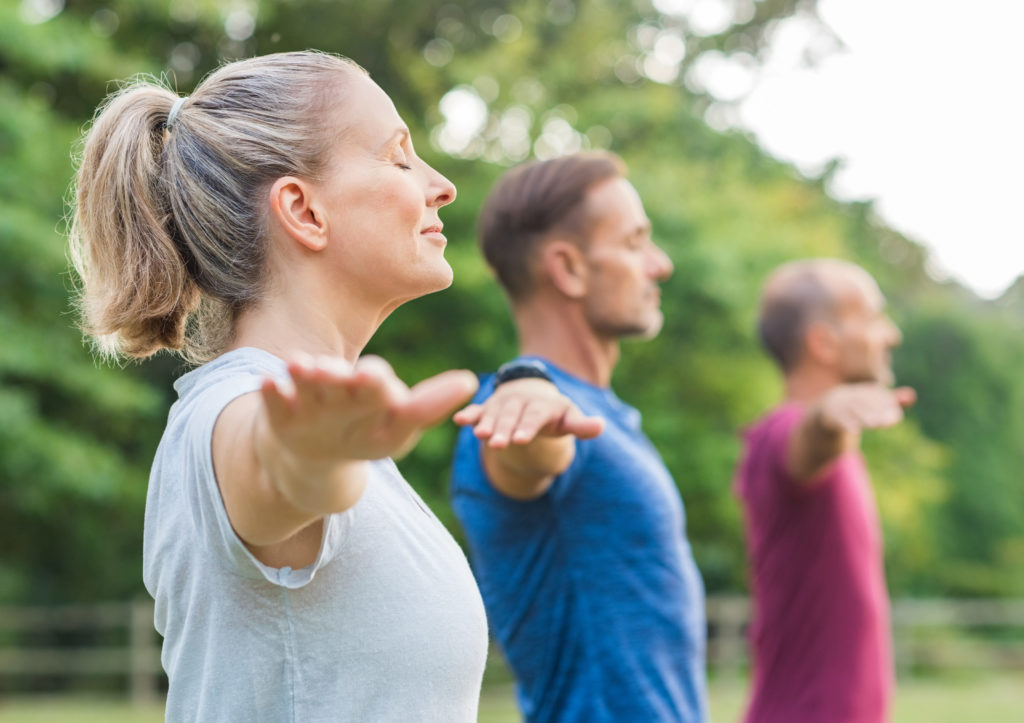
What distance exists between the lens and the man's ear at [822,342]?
14.8 feet

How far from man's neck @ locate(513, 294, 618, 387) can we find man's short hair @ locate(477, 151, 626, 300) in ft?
0.34

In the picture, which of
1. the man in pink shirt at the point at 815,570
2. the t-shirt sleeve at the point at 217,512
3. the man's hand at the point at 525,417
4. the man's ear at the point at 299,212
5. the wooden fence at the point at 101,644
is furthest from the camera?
the wooden fence at the point at 101,644

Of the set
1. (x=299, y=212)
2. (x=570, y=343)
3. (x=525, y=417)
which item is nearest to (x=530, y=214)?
(x=570, y=343)

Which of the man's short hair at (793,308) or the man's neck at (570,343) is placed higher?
the man's neck at (570,343)

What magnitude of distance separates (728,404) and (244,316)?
529 inches

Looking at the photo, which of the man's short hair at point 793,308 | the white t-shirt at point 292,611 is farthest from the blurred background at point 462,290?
the white t-shirt at point 292,611

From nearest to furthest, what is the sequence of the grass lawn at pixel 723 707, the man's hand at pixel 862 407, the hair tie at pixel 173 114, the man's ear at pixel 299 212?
the man's ear at pixel 299 212 → the hair tie at pixel 173 114 → the man's hand at pixel 862 407 → the grass lawn at pixel 723 707

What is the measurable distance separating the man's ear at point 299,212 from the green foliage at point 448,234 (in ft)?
27.4

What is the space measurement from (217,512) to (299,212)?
490mm

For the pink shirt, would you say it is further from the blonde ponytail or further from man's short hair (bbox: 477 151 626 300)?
the blonde ponytail

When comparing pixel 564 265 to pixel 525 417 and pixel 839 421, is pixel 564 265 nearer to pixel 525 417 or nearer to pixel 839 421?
pixel 839 421

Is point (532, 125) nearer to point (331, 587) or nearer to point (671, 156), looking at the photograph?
point (671, 156)

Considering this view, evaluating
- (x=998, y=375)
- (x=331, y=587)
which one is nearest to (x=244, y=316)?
(x=331, y=587)

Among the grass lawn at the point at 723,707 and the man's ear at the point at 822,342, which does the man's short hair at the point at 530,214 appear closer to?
the man's ear at the point at 822,342
